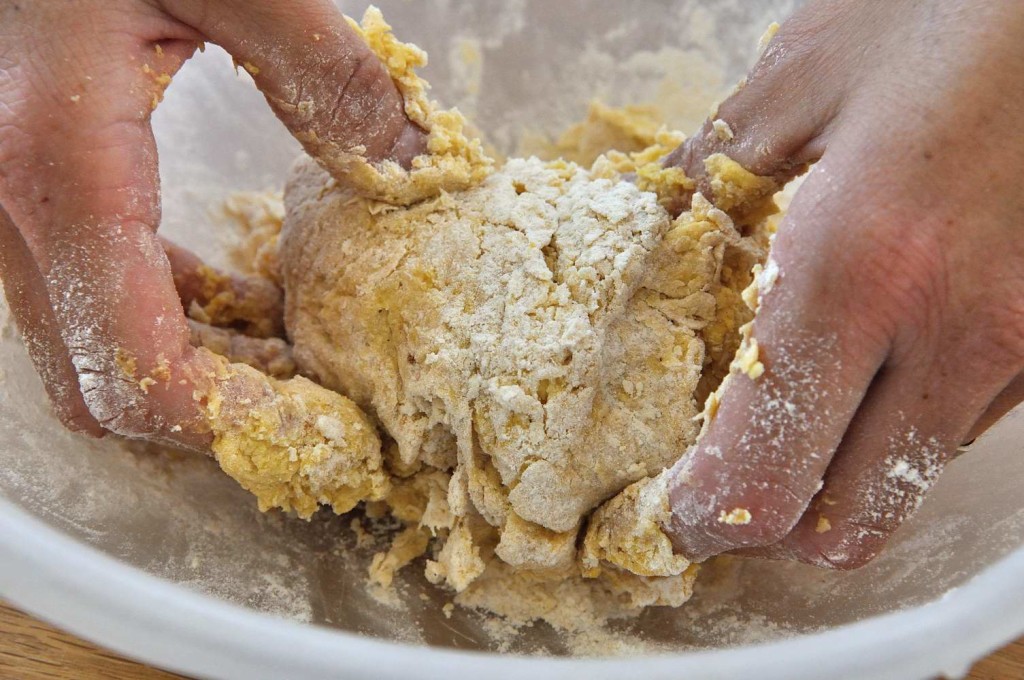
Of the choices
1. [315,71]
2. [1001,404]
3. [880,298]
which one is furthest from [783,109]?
[315,71]

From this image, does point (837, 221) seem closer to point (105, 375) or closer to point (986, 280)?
point (986, 280)

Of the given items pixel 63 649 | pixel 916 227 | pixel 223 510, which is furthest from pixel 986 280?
pixel 63 649

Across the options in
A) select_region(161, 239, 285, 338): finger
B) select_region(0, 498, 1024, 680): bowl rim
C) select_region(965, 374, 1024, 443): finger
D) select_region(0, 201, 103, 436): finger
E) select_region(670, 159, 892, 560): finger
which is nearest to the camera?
select_region(0, 498, 1024, 680): bowl rim

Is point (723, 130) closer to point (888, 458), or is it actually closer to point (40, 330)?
point (888, 458)

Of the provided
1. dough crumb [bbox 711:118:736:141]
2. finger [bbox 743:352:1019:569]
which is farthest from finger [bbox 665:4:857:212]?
finger [bbox 743:352:1019:569]

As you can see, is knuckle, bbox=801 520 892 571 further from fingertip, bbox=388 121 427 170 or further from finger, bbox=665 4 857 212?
fingertip, bbox=388 121 427 170
